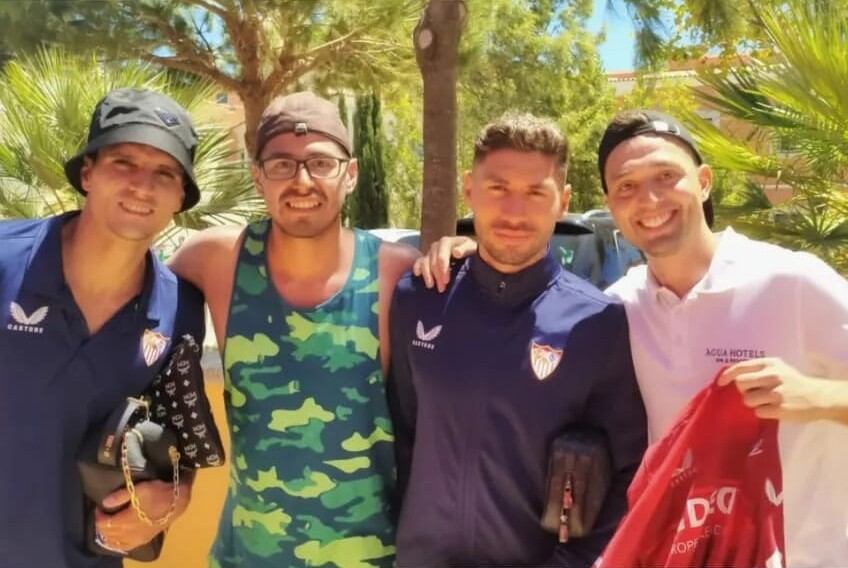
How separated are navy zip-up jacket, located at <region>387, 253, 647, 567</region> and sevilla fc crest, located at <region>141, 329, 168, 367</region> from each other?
71 cm

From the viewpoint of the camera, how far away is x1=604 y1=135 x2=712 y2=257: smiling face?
248cm

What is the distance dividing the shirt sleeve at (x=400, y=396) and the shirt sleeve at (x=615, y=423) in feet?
1.60

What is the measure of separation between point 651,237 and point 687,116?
146 inches

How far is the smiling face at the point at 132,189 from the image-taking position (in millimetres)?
2584

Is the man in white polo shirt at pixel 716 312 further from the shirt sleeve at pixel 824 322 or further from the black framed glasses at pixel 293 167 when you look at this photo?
the black framed glasses at pixel 293 167

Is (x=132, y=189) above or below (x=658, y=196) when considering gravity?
above

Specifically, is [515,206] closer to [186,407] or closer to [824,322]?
[824,322]

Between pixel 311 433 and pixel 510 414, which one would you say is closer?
pixel 510 414

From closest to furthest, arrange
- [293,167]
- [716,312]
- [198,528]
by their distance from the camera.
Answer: [716,312], [293,167], [198,528]

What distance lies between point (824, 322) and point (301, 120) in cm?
151

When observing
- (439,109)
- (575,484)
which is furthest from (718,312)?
(439,109)

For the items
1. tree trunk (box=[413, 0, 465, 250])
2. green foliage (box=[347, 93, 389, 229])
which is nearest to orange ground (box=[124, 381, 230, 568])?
tree trunk (box=[413, 0, 465, 250])

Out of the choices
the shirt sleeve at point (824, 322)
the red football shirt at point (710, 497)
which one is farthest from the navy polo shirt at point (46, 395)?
the shirt sleeve at point (824, 322)

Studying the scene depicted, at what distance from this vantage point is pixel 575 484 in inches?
92.0
